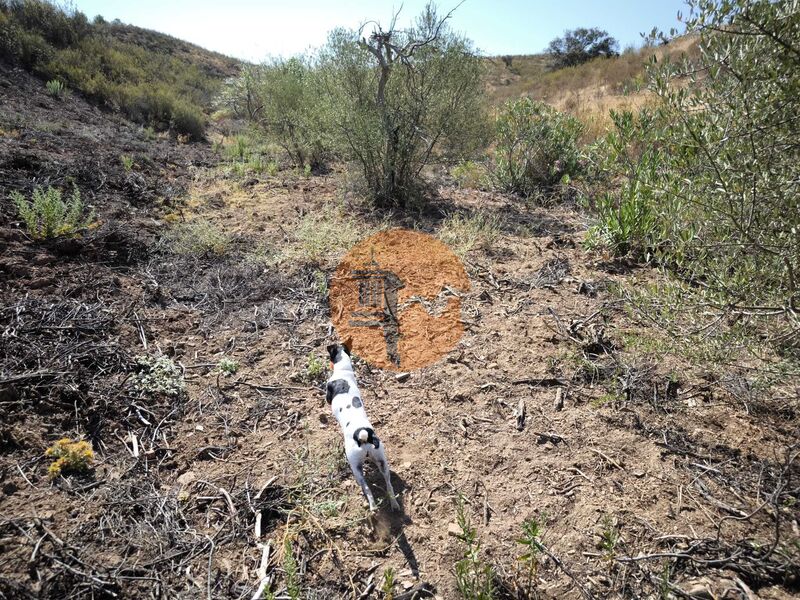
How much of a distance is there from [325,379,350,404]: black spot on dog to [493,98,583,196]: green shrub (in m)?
6.58

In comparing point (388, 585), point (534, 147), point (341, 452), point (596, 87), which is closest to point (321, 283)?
point (341, 452)

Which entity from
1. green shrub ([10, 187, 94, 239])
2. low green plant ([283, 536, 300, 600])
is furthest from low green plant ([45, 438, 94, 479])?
green shrub ([10, 187, 94, 239])

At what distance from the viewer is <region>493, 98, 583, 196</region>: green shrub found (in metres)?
7.98

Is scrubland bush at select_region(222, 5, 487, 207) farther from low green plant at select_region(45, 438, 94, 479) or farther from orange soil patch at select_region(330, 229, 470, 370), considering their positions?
low green plant at select_region(45, 438, 94, 479)

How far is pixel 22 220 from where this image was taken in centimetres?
476

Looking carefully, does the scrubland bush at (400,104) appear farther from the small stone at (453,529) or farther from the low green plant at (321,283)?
the small stone at (453,529)

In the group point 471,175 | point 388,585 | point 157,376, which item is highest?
point 471,175

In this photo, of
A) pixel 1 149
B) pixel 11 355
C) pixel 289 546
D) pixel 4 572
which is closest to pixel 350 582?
pixel 289 546

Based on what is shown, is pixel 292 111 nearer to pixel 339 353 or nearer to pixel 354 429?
pixel 339 353

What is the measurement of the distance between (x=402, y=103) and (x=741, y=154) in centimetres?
588

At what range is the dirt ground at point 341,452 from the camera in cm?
205

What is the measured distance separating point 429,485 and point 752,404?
2.36 m

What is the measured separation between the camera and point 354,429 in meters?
2.40

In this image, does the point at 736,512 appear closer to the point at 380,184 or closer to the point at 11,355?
the point at 11,355
